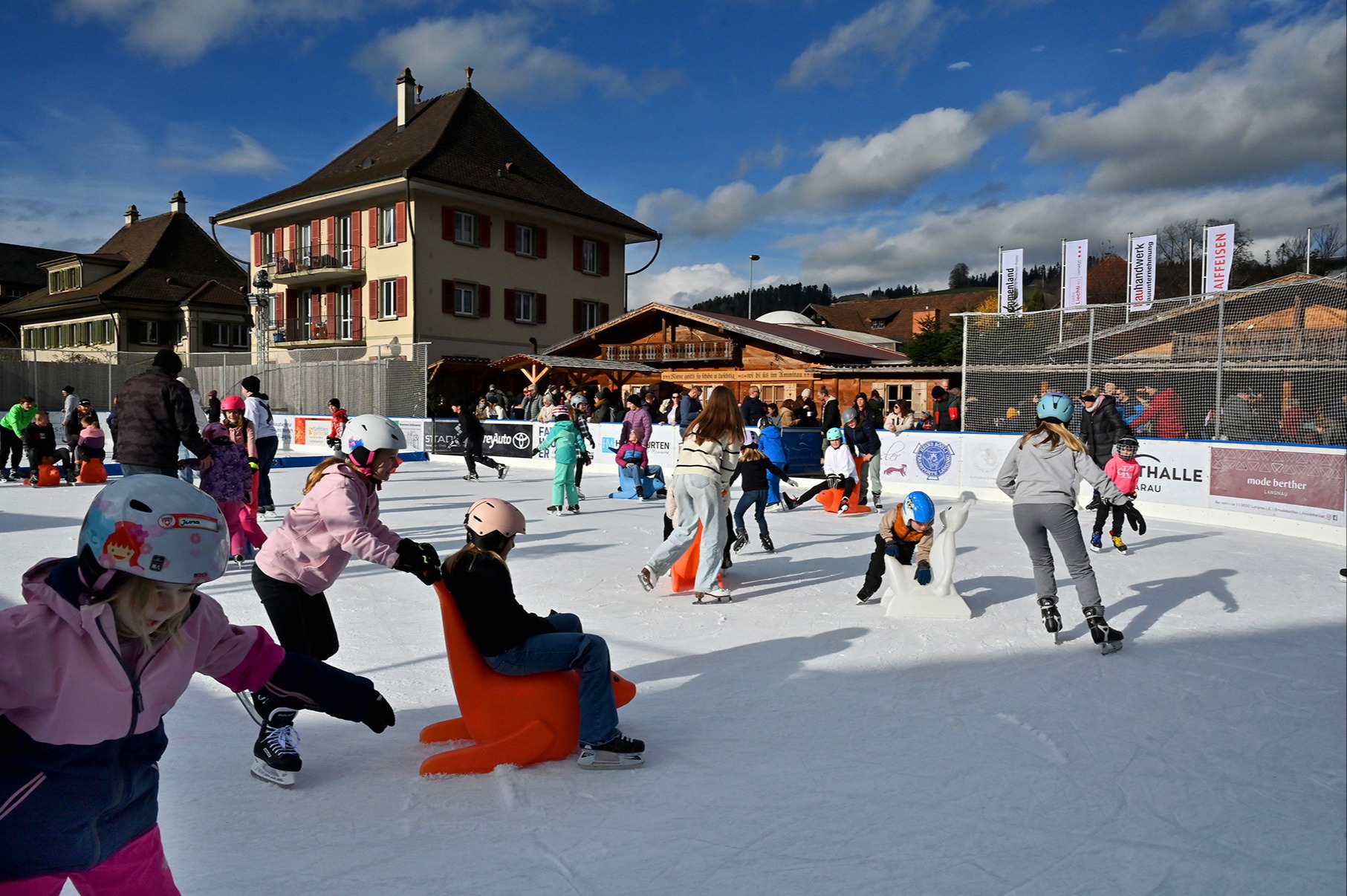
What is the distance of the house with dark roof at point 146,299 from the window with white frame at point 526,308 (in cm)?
1541

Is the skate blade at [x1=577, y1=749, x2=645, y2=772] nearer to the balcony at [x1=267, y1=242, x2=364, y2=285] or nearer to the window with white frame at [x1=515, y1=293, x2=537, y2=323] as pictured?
the balcony at [x1=267, y1=242, x2=364, y2=285]

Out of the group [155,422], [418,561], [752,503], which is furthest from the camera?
[752,503]

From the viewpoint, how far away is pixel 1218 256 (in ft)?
74.1

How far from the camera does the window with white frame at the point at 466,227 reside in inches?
1201

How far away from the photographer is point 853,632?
573 centimetres

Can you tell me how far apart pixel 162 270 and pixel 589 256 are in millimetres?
21401

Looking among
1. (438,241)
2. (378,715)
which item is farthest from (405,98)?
(378,715)

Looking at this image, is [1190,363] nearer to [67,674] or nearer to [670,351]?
[67,674]

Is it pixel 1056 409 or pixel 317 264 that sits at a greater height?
pixel 317 264

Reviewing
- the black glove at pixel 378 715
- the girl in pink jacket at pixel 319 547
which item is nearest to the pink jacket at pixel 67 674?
the black glove at pixel 378 715

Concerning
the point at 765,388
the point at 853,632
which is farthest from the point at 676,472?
the point at 765,388

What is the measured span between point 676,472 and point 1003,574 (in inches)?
125

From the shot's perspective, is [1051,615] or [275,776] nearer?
[275,776]

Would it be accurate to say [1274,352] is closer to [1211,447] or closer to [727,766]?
[1211,447]
